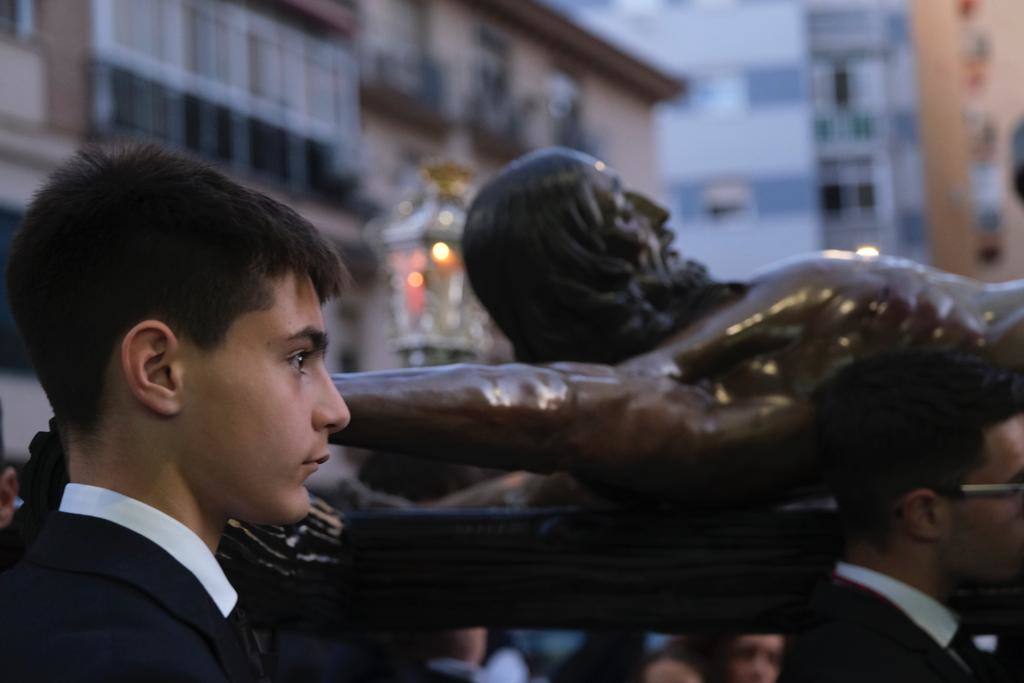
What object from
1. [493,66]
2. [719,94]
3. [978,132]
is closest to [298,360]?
[493,66]

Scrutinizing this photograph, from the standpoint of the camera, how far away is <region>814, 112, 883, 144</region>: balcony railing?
3444 centimetres

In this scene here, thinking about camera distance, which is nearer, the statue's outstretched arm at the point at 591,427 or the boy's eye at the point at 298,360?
the boy's eye at the point at 298,360

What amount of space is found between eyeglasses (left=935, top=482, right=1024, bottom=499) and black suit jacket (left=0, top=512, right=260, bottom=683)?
1281 millimetres

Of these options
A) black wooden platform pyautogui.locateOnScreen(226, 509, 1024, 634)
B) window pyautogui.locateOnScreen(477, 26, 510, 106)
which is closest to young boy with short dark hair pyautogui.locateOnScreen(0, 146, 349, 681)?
black wooden platform pyautogui.locateOnScreen(226, 509, 1024, 634)

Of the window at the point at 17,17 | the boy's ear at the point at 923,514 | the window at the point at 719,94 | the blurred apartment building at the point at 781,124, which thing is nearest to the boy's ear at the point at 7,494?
the boy's ear at the point at 923,514

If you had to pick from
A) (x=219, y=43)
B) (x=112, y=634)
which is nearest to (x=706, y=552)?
(x=112, y=634)

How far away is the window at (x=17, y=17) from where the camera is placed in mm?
15375

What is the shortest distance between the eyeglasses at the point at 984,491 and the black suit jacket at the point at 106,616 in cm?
128

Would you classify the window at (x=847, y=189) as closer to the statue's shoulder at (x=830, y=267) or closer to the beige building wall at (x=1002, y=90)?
the beige building wall at (x=1002, y=90)

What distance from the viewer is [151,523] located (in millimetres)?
1571

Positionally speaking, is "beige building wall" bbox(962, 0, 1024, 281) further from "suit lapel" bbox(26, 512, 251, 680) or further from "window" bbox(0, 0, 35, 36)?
"suit lapel" bbox(26, 512, 251, 680)

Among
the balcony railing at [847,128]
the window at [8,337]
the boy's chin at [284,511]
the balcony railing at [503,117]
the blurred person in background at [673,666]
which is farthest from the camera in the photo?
the balcony railing at [847,128]

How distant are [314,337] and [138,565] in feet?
0.98

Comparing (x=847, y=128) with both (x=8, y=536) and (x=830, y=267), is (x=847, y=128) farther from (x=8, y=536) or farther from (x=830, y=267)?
(x=8, y=536)
